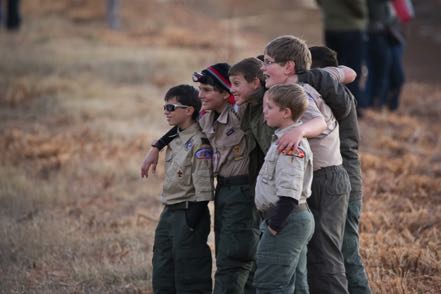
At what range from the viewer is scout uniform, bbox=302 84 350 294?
4.46 m

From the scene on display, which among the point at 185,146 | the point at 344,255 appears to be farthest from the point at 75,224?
the point at 344,255

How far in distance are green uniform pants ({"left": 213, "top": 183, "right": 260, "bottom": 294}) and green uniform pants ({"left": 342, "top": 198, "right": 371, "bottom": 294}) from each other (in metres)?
0.52

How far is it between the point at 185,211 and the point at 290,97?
112 centimetres

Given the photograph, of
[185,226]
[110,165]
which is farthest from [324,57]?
[110,165]

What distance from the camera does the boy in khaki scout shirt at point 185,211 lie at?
491 cm

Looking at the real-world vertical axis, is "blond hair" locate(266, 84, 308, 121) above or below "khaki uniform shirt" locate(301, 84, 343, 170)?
above

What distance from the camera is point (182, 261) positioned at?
4.91 meters

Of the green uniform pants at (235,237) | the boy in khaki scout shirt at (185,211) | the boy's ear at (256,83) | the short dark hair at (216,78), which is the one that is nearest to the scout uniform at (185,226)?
the boy in khaki scout shirt at (185,211)

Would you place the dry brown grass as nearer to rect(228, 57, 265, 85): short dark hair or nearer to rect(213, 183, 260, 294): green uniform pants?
rect(213, 183, 260, 294): green uniform pants

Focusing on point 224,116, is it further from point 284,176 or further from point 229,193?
point 284,176

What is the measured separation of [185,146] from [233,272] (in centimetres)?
77

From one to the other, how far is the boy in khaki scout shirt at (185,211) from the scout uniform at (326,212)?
0.71 metres

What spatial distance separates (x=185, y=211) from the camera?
16.2ft

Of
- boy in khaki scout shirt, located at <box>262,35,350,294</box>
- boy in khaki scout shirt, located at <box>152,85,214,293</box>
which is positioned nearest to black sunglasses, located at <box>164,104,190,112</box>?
boy in khaki scout shirt, located at <box>152,85,214,293</box>
